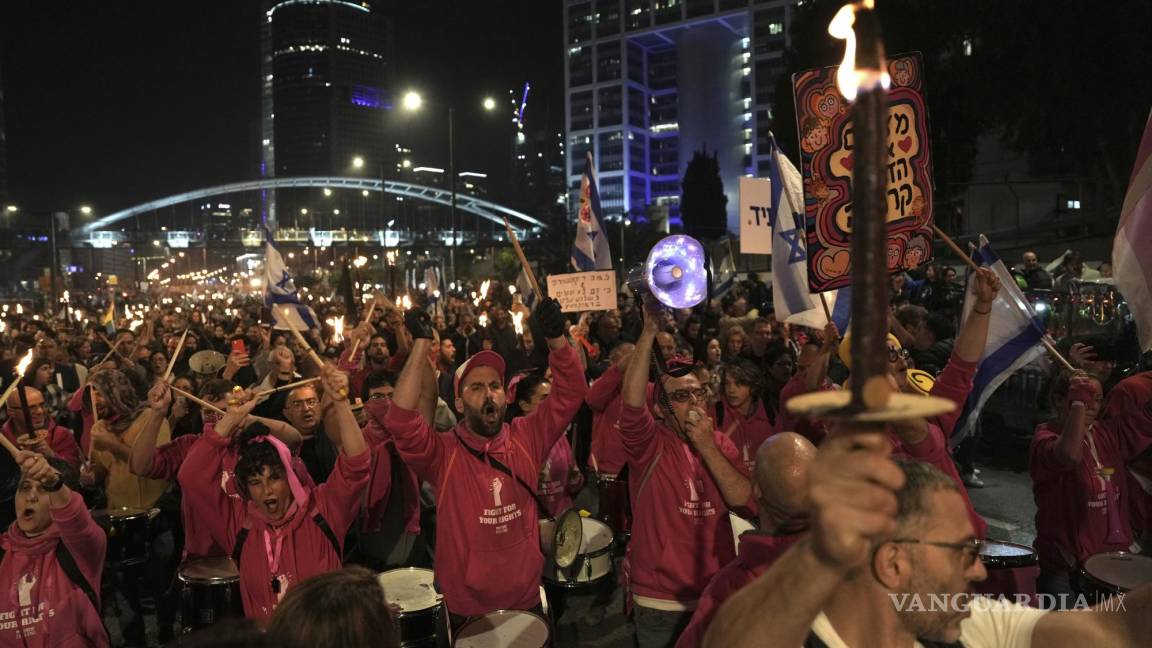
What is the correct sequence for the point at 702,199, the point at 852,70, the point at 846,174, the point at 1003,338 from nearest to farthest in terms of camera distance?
the point at 852,70 < the point at 1003,338 < the point at 846,174 < the point at 702,199

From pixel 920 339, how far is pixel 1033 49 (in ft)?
48.1

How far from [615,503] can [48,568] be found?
418 centimetres

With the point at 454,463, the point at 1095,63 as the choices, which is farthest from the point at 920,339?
the point at 1095,63

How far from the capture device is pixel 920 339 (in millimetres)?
8500

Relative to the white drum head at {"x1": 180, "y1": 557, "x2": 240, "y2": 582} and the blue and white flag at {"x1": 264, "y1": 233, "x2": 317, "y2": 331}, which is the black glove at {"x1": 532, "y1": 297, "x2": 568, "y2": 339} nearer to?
the white drum head at {"x1": 180, "y1": 557, "x2": 240, "y2": 582}

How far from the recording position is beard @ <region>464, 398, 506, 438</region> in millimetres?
4371

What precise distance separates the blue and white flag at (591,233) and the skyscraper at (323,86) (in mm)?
181524

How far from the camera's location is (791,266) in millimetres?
7262

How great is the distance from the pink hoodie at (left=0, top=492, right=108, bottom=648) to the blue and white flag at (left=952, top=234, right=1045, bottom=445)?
214 inches

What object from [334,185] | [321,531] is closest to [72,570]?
[321,531]

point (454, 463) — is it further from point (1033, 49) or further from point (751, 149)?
point (751, 149)

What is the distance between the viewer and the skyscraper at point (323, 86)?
7333 inches

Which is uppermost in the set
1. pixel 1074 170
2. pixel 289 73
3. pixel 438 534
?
pixel 289 73

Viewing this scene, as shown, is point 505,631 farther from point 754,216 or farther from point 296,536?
point 754,216
